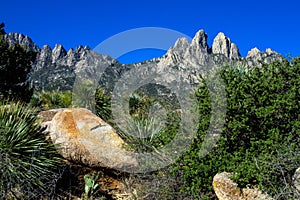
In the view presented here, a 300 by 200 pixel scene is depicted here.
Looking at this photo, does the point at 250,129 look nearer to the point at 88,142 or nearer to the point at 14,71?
the point at 88,142

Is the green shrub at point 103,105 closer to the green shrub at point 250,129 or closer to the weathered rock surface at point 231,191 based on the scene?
the green shrub at point 250,129

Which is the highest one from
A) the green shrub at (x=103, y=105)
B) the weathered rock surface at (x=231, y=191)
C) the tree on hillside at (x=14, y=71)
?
the tree on hillside at (x=14, y=71)

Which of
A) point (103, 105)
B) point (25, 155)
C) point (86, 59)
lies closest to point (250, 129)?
point (25, 155)

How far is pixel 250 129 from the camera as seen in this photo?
7.12m

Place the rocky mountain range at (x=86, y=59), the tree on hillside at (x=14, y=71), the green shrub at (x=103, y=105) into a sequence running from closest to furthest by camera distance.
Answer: the green shrub at (x=103, y=105) < the tree on hillside at (x=14, y=71) < the rocky mountain range at (x=86, y=59)

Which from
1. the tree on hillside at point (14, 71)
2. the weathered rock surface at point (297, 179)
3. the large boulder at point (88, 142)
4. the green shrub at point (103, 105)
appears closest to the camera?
the weathered rock surface at point (297, 179)

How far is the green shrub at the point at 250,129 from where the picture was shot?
6613 mm

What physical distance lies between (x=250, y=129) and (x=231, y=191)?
135 centimetres

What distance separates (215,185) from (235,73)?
259cm

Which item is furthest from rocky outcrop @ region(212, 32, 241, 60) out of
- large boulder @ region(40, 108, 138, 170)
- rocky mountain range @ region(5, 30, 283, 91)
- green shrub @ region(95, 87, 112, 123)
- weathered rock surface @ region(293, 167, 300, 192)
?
weathered rock surface @ region(293, 167, 300, 192)

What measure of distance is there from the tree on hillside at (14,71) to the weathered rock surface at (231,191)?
11.4 meters

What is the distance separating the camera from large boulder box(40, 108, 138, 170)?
8.89 metres

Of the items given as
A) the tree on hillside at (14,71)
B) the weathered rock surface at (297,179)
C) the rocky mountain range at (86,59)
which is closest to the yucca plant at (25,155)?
the weathered rock surface at (297,179)

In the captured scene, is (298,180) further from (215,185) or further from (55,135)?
(55,135)
